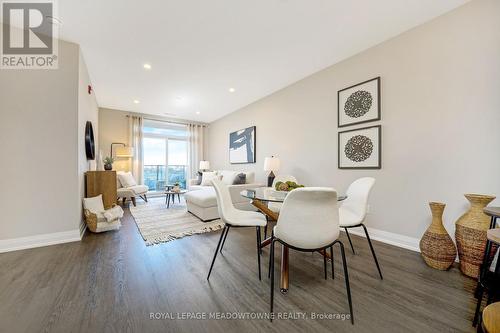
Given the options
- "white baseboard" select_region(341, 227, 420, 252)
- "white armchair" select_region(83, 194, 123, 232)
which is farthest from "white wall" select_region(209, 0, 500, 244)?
"white armchair" select_region(83, 194, 123, 232)

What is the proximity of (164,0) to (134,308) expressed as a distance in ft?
8.84

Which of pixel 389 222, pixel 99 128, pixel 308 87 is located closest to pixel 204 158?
pixel 99 128

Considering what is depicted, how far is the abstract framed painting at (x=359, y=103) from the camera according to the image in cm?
262

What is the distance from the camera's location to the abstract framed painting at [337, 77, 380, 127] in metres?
2.62

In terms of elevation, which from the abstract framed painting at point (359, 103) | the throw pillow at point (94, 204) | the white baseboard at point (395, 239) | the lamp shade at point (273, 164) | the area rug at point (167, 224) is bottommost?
the area rug at point (167, 224)

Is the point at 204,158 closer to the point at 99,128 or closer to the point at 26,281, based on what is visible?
the point at 99,128

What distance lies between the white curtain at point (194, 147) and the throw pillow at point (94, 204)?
379 centimetres

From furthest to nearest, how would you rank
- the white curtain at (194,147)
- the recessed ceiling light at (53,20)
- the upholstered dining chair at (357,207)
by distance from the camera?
the white curtain at (194,147)
the recessed ceiling light at (53,20)
the upholstered dining chair at (357,207)

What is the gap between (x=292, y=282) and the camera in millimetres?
1682

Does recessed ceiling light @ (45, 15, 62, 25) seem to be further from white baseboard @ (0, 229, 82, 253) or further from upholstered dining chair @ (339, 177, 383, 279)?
upholstered dining chair @ (339, 177, 383, 279)

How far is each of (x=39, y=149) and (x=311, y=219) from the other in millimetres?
3260

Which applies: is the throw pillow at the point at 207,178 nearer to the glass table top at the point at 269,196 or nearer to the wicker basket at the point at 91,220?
the wicker basket at the point at 91,220

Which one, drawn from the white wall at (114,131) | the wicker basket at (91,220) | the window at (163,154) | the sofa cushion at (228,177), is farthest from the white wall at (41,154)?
the window at (163,154)

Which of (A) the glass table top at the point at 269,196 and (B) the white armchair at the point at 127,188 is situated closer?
(A) the glass table top at the point at 269,196
